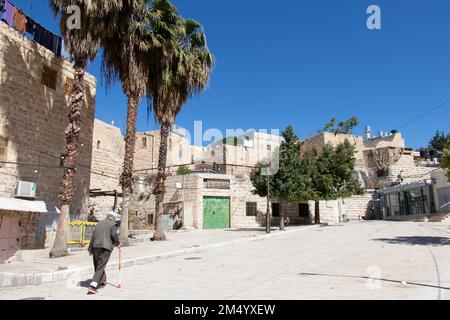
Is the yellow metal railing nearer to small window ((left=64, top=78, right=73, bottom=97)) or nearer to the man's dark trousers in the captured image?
small window ((left=64, top=78, right=73, bottom=97))

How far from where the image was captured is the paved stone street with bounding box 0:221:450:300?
6699mm

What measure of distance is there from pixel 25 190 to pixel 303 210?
79.1ft

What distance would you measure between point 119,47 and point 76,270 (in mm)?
10642

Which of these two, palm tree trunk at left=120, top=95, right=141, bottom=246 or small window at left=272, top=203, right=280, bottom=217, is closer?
palm tree trunk at left=120, top=95, right=141, bottom=246

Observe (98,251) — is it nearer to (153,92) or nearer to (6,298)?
(6,298)

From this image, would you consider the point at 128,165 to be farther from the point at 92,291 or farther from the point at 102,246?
the point at 92,291

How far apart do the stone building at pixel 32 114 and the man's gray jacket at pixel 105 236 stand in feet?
27.2

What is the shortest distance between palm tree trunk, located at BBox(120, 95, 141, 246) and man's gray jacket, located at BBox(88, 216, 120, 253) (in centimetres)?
887

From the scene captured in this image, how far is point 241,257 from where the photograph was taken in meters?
12.3

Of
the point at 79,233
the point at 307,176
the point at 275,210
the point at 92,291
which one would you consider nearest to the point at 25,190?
the point at 79,233

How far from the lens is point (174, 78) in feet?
62.3

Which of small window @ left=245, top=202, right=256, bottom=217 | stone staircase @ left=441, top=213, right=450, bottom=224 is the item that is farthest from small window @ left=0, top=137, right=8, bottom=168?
stone staircase @ left=441, top=213, right=450, bottom=224

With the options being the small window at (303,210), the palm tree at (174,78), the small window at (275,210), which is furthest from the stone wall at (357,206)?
the palm tree at (174,78)
